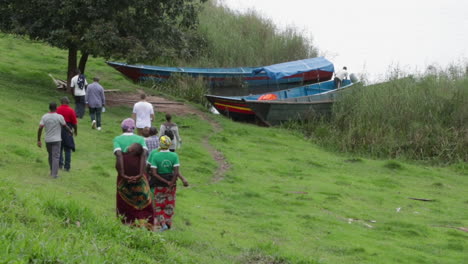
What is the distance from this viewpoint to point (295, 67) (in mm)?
34562

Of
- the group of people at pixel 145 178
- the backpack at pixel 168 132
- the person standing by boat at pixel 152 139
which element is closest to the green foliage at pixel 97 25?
the backpack at pixel 168 132

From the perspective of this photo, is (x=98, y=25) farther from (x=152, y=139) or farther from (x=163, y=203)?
(x=163, y=203)

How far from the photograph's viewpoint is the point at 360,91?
27.5m

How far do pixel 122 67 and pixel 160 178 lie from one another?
22957 mm

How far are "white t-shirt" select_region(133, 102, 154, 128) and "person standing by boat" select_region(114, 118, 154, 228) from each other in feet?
24.0

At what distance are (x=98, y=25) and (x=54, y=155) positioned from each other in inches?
462

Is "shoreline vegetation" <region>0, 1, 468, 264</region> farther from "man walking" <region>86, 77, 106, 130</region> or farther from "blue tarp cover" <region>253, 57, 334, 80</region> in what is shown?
"blue tarp cover" <region>253, 57, 334, 80</region>

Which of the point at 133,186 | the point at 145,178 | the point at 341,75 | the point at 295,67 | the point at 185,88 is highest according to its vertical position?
the point at 295,67

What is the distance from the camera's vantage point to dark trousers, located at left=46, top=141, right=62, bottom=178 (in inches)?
533

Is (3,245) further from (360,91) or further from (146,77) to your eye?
(146,77)

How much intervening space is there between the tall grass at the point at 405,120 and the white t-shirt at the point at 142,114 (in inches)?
375

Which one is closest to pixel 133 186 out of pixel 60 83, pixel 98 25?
pixel 98 25

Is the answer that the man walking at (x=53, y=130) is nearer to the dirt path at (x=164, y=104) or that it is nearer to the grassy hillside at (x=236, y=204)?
the grassy hillside at (x=236, y=204)

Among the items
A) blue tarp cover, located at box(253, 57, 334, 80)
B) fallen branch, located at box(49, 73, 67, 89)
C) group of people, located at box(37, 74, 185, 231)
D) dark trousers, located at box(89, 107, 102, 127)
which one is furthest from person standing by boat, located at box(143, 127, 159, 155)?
blue tarp cover, located at box(253, 57, 334, 80)
